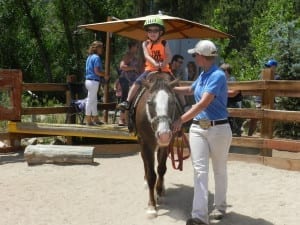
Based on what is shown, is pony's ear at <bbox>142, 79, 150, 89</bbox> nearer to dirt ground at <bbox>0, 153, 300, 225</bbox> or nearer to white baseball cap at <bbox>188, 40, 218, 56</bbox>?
white baseball cap at <bbox>188, 40, 218, 56</bbox>

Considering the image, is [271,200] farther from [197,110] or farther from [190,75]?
[190,75]

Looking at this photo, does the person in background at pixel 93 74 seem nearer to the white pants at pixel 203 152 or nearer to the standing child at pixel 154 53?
the standing child at pixel 154 53

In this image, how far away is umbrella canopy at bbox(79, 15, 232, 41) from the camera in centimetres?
946

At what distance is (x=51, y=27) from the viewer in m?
25.4

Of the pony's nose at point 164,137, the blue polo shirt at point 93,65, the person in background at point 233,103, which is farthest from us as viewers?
the blue polo shirt at point 93,65

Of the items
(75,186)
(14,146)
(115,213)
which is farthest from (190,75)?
(115,213)

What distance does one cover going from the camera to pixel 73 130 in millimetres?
9266

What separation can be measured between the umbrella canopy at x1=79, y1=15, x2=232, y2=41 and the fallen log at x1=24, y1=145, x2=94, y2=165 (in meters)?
2.67

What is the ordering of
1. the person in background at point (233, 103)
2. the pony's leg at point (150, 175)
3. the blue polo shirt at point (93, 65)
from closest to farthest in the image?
the pony's leg at point (150, 175), the person in background at point (233, 103), the blue polo shirt at point (93, 65)

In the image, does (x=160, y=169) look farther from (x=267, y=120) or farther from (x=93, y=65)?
(x=93, y=65)

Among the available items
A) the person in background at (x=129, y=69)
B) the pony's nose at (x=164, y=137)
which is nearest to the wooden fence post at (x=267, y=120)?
the person in background at (x=129, y=69)

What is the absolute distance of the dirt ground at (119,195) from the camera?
18.3 ft

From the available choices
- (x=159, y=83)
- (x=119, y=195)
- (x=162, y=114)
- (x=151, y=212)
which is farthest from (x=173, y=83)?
(x=119, y=195)

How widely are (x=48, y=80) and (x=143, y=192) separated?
60.6 feet
